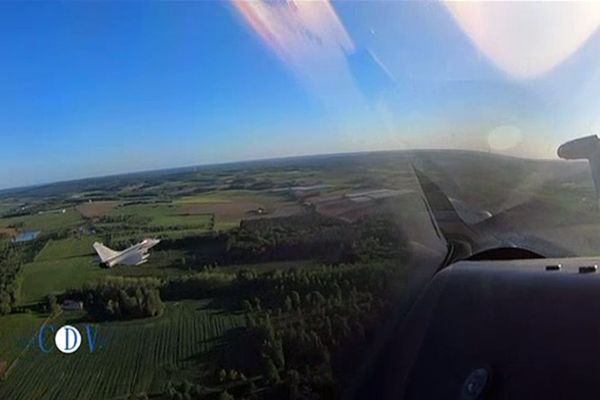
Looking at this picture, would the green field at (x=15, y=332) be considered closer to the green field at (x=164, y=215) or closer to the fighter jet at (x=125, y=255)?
the fighter jet at (x=125, y=255)

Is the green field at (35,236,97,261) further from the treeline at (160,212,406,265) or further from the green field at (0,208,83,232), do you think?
the treeline at (160,212,406,265)

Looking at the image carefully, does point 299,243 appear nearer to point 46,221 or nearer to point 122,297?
point 122,297

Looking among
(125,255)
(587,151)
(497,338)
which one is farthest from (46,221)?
(587,151)

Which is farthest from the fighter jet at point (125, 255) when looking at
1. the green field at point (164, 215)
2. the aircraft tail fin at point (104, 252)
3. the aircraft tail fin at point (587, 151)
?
the aircraft tail fin at point (587, 151)

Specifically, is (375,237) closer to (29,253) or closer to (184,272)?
(184,272)

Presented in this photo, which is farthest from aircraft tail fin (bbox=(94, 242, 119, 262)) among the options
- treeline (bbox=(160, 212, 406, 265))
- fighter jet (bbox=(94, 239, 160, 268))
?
treeline (bbox=(160, 212, 406, 265))

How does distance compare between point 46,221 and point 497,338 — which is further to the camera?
point 46,221
